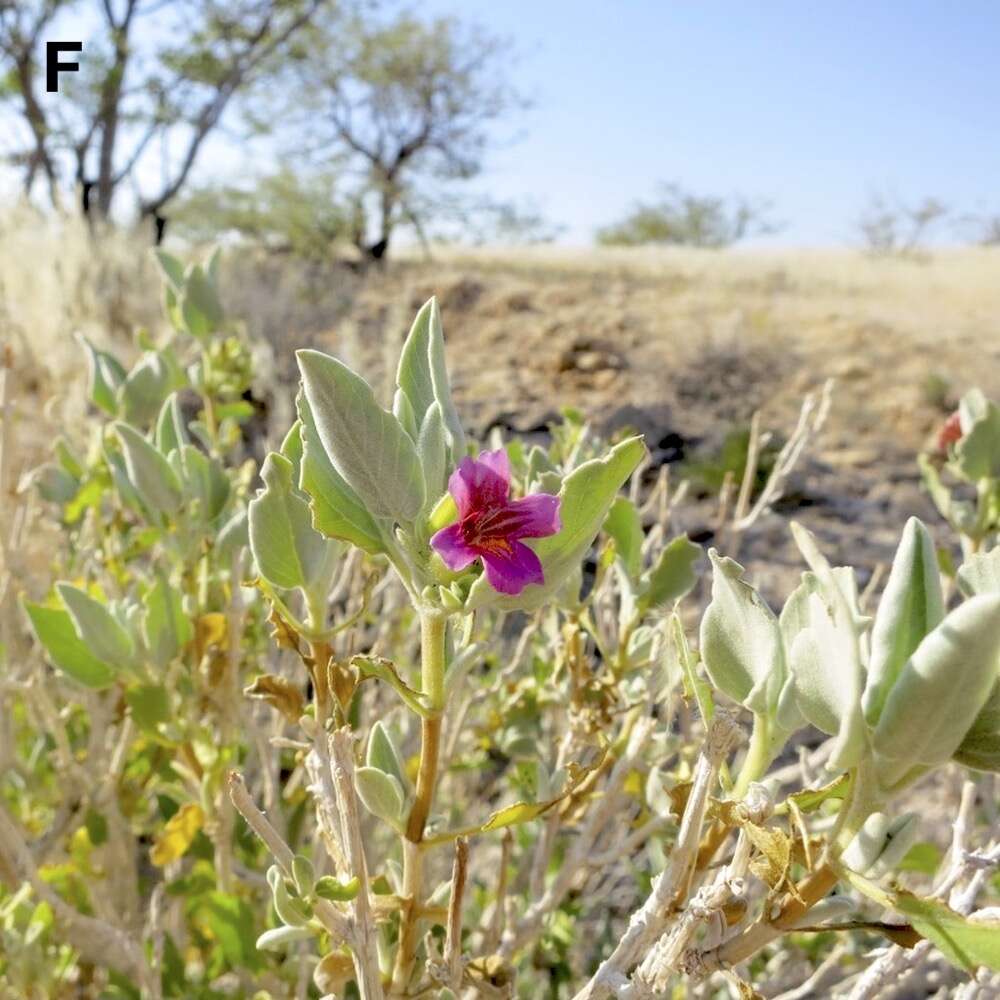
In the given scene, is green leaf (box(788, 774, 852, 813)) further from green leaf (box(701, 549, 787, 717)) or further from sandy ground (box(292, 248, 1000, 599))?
sandy ground (box(292, 248, 1000, 599))

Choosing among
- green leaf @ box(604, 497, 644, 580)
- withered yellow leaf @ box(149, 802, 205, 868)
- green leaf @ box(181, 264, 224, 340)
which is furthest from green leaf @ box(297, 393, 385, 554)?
green leaf @ box(181, 264, 224, 340)

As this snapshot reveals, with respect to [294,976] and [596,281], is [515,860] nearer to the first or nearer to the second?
[294,976]

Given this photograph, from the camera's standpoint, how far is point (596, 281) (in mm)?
11961

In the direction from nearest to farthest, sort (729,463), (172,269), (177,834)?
(177,834)
(172,269)
(729,463)

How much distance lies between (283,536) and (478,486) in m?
0.16

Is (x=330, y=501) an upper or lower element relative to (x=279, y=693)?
upper

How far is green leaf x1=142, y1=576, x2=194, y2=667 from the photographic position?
983 mm

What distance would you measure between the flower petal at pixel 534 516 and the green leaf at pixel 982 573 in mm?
192

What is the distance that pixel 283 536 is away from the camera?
609mm

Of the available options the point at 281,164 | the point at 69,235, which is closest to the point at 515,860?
the point at 69,235

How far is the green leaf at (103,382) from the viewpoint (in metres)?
1.21

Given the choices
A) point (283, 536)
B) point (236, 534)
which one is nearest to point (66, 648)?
point (236, 534)

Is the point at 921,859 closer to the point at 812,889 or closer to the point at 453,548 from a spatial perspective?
the point at 812,889

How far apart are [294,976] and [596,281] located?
1127 cm
